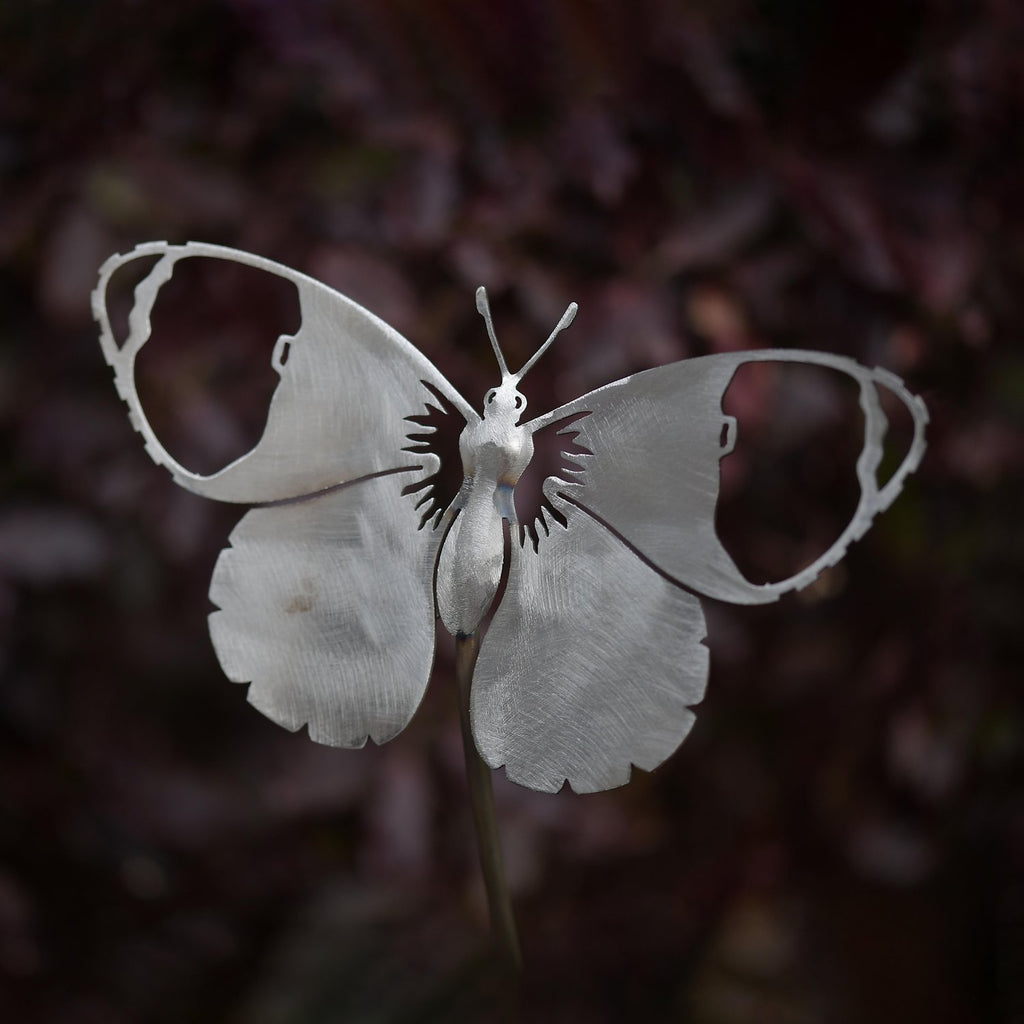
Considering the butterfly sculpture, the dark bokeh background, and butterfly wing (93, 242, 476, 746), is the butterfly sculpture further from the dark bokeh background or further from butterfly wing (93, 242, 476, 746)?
the dark bokeh background

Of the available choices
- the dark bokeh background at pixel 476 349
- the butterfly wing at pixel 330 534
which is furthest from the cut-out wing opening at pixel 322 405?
the dark bokeh background at pixel 476 349

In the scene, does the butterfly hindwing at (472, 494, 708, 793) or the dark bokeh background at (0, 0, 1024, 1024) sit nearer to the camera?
the butterfly hindwing at (472, 494, 708, 793)

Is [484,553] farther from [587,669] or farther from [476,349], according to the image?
[476,349]

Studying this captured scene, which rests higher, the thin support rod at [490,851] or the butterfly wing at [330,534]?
the butterfly wing at [330,534]

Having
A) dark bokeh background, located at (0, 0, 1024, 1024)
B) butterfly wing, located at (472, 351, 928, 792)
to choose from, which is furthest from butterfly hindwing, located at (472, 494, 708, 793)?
dark bokeh background, located at (0, 0, 1024, 1024)

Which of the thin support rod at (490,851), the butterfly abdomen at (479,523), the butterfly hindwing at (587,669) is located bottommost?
the thin support rod at (490,851)

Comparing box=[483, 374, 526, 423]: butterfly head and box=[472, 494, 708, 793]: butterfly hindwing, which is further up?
box=[483, 374, 526, 423]: butterfly head

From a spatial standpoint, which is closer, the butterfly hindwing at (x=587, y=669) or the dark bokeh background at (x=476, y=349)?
the butterfly hindwing at (x=587, y=669)

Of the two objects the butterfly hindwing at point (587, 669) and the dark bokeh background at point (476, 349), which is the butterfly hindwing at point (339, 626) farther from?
the dark bokeh background at point (476, 349)
